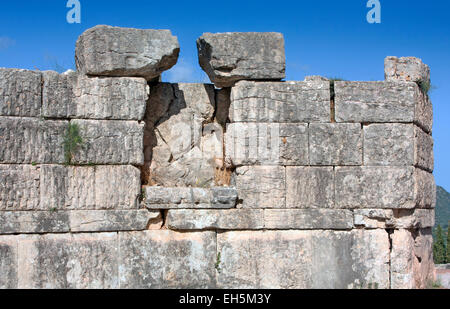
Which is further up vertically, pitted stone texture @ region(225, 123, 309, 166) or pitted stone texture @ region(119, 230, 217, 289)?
pitted stone texture @ region(225, 123, 309, 166)

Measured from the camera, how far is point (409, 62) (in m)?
7.88

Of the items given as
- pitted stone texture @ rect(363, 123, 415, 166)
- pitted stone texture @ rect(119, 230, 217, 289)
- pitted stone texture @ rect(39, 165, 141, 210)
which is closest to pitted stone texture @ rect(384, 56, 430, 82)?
pitted stone texture @ rect(363, 123, 415, 166)

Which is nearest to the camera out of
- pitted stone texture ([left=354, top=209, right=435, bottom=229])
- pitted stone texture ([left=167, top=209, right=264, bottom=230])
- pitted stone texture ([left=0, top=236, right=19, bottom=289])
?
pitted stone texture ([left=0, top=236, right=19, bottom=289])

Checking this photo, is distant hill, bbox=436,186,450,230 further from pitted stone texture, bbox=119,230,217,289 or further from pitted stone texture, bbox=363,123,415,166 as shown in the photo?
pitted stone texture, bbox=119,230,217,289

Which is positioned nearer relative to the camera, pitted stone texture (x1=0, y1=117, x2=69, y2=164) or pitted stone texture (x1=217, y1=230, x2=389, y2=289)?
pitted stone texture (x1=0, y1=117, x2=69, y2=164)

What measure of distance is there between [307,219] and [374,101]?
1.79 meters

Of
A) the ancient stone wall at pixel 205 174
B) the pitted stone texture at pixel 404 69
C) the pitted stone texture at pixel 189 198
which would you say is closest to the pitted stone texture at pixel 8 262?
the ancient stone wall at pixel 205 174

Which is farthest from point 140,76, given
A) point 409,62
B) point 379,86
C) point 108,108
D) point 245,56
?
point 409,62

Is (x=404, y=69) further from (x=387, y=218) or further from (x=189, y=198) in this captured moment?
(x=189, y=198)

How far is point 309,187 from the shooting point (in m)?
7.34

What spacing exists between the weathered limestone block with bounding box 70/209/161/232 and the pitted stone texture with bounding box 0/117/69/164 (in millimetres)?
723

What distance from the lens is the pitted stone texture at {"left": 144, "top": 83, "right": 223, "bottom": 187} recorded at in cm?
→ 762

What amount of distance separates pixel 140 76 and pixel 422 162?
3.99m

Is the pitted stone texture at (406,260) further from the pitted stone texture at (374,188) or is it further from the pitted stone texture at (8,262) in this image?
the pitted stone texture at (8,262)
